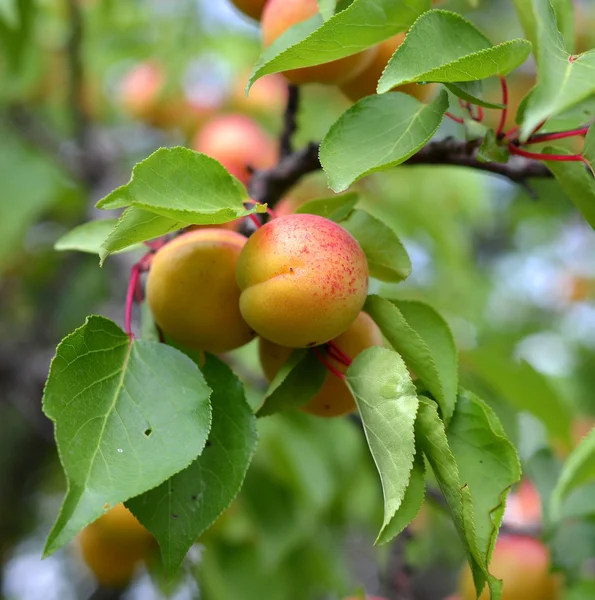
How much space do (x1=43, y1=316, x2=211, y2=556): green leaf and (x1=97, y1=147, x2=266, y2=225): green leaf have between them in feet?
0.35

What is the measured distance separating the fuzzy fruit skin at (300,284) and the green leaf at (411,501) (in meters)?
0.11

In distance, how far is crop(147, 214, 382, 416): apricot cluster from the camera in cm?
52

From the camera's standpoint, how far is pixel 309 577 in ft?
4.24

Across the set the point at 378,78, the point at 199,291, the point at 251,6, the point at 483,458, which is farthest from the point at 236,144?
the point at 483,458

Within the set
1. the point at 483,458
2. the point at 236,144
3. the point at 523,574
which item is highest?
the point at 483,458

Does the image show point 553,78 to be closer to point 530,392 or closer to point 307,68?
point 307,68

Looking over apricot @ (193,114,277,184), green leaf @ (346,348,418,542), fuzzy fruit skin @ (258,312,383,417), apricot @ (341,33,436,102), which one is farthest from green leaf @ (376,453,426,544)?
apricot @ (193,114,277,184)

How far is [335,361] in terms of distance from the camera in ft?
1.96

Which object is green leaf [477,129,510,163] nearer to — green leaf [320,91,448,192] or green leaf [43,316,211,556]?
green leaf [320,91,448,192]

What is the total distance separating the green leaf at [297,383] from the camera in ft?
1.87

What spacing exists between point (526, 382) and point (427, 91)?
1.53 feet

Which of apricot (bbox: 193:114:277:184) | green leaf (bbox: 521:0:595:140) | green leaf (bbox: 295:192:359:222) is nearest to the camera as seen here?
green leaf (bbox: 521:0:595:140)

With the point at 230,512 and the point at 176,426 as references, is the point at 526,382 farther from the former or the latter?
the point at 176,426

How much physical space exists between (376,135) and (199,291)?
173mm
